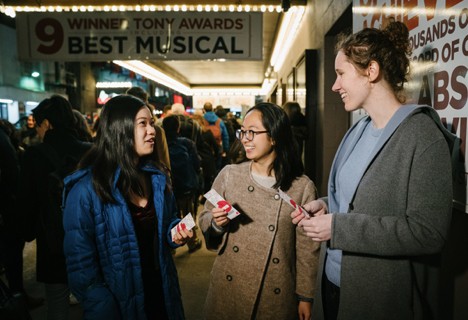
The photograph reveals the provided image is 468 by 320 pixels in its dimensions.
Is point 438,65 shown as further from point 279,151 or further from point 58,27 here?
point 58,27

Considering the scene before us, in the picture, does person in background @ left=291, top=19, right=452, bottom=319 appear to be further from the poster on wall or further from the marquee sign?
the marquee sign

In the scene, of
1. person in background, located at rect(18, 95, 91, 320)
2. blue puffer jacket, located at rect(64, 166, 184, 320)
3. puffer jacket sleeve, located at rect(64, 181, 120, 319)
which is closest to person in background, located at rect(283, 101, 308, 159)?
person in background, located at rect(18, 95, 91, 320)

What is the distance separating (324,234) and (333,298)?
1.57ft

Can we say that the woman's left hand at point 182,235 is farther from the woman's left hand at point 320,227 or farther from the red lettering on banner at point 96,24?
the red lettering on banner at point 96,24

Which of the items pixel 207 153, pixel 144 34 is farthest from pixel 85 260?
pixel 207 153

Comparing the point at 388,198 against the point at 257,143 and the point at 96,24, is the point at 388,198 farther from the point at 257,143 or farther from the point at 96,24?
the point at 96,24

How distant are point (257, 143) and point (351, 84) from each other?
0.75 meters

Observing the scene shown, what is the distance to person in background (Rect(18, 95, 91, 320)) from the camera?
2.86 meters

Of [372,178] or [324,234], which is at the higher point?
[372,178]

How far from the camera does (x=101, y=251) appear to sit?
1977mm

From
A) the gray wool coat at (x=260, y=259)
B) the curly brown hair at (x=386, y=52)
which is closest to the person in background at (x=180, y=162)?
the gray wool coat at (x=260, y=259)

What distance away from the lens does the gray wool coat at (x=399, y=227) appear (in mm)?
1321

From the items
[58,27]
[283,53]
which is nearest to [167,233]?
[58,27]

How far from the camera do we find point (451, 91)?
1.61m
